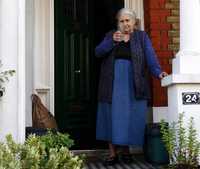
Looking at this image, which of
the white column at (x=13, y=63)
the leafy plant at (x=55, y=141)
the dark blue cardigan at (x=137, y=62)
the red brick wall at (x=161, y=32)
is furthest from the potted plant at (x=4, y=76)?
the red brick wall at (x=161, y=32)

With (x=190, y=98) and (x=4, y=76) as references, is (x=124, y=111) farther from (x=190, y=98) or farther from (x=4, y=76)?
(x=4, y=76)

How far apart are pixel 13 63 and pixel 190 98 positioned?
1.95 meters

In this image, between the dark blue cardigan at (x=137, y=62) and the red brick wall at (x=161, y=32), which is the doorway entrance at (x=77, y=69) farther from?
the dark blue cardigan at (x=137, y=62)

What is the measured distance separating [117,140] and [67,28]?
1961mm

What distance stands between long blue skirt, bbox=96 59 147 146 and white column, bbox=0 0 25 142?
4.65 feet

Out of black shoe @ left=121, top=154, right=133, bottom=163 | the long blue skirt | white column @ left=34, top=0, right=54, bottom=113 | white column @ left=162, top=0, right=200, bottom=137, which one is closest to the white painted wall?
white column @ left=34, top=0, right=54, bottom=113

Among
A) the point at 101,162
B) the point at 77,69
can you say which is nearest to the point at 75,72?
the point at 77,69

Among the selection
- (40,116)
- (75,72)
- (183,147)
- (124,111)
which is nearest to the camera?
(183,147)

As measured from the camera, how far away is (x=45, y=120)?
21.3 ft

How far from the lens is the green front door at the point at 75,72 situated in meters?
7.16

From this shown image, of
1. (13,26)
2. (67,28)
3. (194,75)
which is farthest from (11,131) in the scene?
(67,28)

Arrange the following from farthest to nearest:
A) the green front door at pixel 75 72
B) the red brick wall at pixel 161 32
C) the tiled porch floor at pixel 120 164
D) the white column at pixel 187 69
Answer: the green front door at pixel 75 72 < the red brick wall at pixel 161 32 < the tiled porch floor at pixel 120 164 < the white column at pixel 187 69

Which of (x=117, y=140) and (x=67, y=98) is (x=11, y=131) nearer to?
(x=117, y=140)

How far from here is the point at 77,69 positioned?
7340mm
